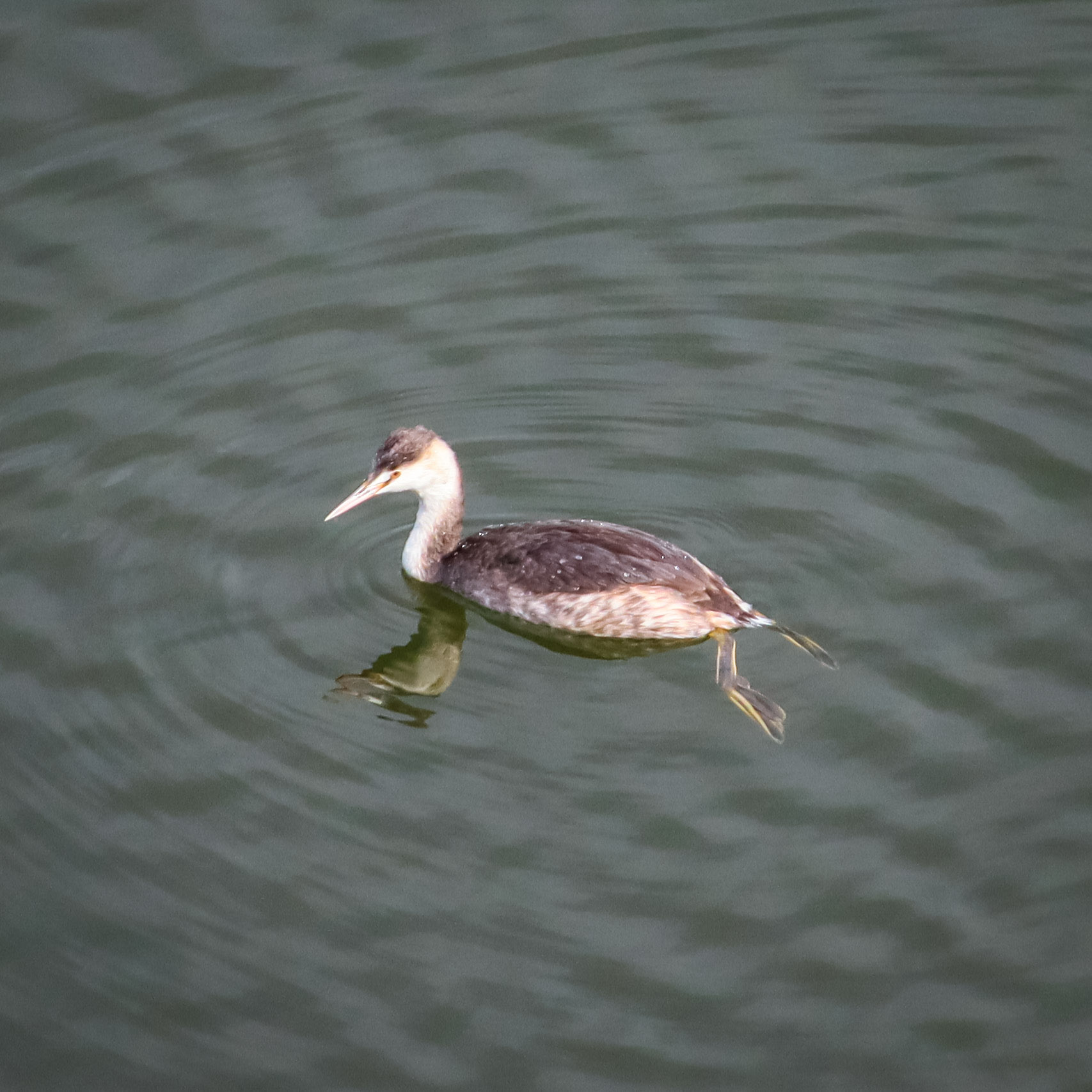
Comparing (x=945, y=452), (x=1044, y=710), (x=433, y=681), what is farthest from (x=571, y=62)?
(x=1044, y=710)

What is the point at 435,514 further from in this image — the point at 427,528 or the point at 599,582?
the point at 599,582

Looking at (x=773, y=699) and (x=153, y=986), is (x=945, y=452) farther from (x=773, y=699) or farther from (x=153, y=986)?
(x=153, y=986)

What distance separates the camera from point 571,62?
33.5 feet

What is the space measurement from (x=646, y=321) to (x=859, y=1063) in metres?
4.52

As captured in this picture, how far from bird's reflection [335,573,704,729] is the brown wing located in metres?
0.13

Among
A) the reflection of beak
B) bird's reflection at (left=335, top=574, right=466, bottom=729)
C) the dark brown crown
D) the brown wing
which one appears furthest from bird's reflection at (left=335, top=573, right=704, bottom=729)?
the dark brown crown

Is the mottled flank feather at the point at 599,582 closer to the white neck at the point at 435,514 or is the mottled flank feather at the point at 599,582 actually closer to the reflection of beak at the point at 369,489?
the white neck at the point at 435,514

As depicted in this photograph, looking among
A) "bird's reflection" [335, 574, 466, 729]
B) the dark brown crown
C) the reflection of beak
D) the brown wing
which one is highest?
the dark brown crown

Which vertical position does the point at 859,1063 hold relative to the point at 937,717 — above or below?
below

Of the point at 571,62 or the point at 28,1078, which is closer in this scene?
the point at 28,1078

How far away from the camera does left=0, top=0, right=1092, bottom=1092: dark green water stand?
5.19m

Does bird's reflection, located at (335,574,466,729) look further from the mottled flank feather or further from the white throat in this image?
the mottled flank feather

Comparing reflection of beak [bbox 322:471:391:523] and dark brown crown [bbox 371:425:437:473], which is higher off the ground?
dark brown crown [bbox 371:425:437:473]

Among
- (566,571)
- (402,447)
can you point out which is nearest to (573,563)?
(566,571)
